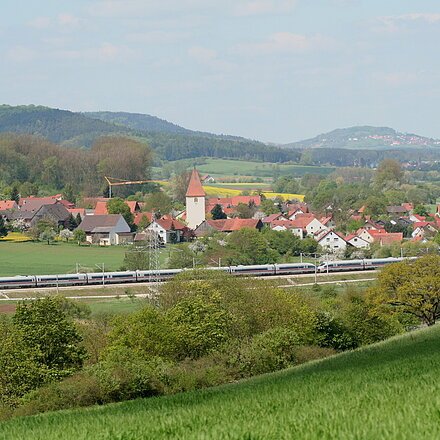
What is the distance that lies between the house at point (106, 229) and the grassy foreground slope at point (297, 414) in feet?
233

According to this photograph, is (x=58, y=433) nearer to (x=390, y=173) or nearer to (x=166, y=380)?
(x=166, y=380)

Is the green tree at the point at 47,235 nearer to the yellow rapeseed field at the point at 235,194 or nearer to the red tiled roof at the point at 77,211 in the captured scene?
the red tiled roof at the point at 77,211

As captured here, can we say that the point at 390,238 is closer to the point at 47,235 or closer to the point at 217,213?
the point at 217,213

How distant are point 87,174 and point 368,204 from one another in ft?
130

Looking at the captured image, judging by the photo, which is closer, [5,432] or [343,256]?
[5,432]

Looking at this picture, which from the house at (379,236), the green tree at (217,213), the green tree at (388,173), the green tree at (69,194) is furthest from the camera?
the green tree at (388,173)

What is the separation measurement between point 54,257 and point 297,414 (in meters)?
66.4

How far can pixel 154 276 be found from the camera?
59.8m

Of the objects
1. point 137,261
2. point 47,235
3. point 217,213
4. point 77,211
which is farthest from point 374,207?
point 137,261

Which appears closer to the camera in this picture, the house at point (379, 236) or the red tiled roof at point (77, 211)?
the house at point (379, 236)

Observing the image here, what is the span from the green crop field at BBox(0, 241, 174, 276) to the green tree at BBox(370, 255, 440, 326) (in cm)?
3180

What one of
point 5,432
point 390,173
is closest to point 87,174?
point 390,173

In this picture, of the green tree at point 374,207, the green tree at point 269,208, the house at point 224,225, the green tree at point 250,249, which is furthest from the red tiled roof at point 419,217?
the green tree at point 250,249

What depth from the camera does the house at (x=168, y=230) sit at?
90.8m
